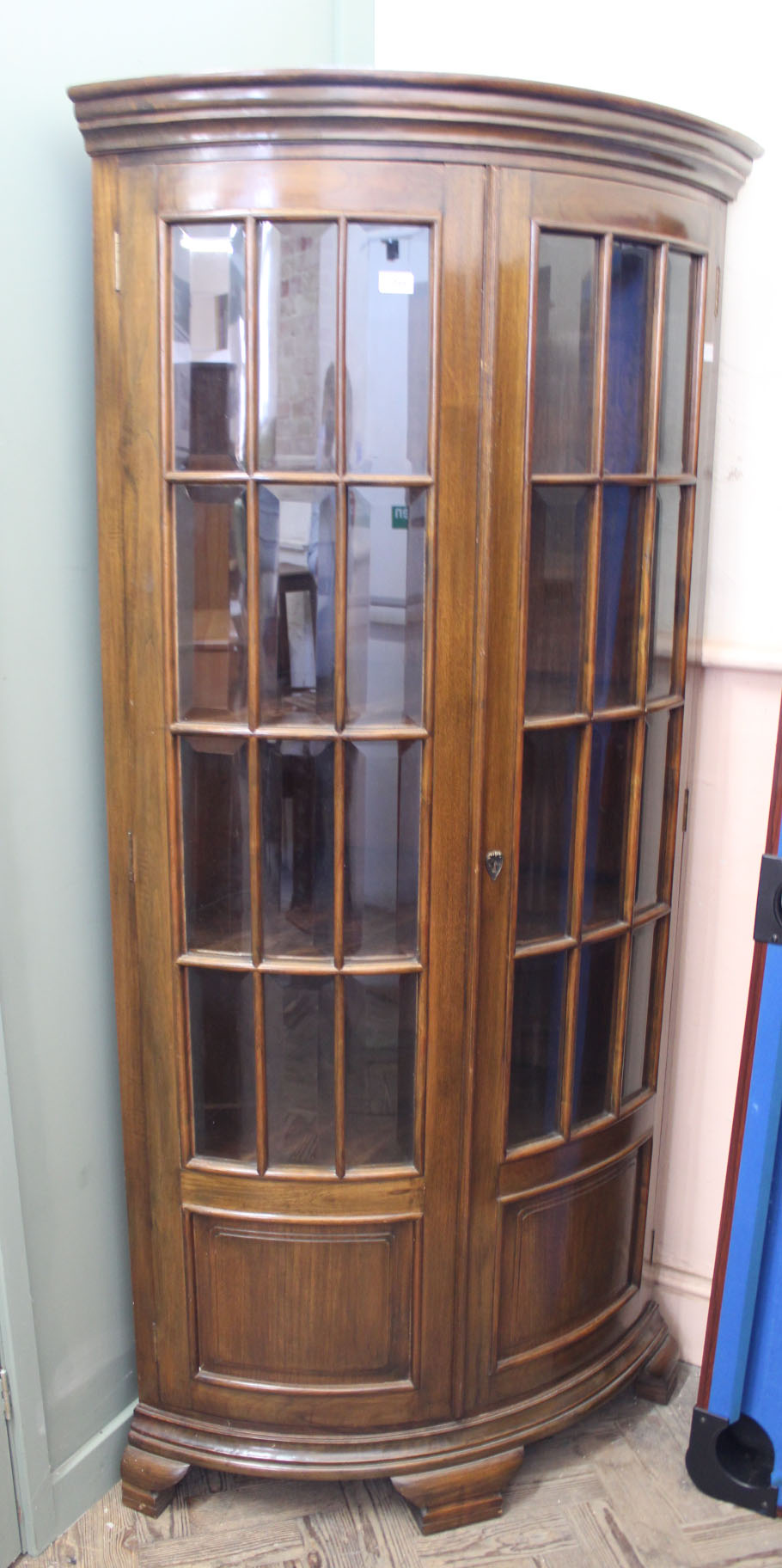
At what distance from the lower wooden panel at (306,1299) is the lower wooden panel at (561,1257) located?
15 centimetres

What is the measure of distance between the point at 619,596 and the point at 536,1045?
0.65 m

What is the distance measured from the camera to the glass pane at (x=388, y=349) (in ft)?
4.73

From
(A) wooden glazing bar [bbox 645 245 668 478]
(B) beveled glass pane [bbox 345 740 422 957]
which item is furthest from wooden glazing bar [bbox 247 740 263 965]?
(A) wooden glazing bar [bbox 645 245 668 478]

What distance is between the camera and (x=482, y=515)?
1.51 meters

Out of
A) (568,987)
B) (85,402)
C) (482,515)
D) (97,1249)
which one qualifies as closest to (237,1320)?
(97,1249)

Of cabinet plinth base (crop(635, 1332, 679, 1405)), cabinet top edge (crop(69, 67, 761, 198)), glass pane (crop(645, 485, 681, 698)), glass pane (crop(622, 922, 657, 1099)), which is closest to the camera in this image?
cabinet top edge (crop(69, 67, 761, 198))

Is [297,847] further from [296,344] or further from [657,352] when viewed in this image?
[657,352]

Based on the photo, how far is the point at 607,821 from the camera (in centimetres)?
174

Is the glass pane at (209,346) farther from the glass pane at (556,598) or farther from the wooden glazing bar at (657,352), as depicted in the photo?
the wooden glazing bar at (657,352)

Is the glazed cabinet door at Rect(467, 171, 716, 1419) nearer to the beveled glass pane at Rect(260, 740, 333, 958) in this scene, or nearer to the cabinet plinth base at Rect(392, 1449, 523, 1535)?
the cabinet plinth base at Rect(392, 1449, 523, 1535)

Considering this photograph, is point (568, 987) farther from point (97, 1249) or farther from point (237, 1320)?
point (97, 1249)

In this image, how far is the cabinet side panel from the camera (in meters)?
1.50

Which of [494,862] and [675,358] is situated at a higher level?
[675,358]

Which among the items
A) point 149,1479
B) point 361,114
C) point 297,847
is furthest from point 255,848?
point 149,1479
